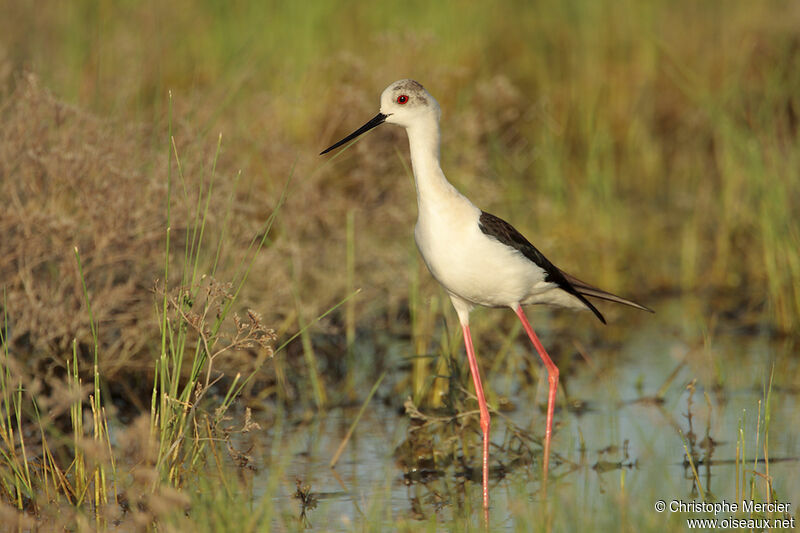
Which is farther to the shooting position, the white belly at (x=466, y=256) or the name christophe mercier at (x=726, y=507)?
the white belly at (x=466, y=256)

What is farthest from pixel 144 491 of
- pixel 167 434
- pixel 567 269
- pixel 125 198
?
pixel 567 269

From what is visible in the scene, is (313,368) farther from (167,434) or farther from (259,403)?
(167,434)

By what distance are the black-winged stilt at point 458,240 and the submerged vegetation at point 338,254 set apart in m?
0.34

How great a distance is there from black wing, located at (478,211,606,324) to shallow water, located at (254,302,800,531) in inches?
21.2

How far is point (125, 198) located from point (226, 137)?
119cm

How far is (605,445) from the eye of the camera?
4820mm

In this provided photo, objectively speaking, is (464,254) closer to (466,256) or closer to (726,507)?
(466,256)

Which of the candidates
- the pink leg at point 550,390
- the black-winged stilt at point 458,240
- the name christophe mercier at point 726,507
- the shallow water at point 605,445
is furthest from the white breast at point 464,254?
the name christophe mercier at point 726,507

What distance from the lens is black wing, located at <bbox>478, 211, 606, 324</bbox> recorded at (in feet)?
14.8

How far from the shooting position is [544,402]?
18.0ft

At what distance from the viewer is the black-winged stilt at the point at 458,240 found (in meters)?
4.43

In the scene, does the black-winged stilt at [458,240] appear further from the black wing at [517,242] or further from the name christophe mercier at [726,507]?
the name christophe mercier at [726,507]

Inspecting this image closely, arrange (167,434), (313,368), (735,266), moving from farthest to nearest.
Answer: (735,266)
(313,368)
(167,434)

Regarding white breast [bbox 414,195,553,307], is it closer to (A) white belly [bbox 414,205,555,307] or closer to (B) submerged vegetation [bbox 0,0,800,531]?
(A) white belly [bbox 414,205,555,307]
